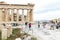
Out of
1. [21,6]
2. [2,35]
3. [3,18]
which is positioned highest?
[2,35]

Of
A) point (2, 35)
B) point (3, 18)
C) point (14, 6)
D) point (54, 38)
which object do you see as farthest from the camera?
point (3, 18)

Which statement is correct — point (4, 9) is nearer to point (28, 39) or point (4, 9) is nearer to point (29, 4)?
point (29, 4)

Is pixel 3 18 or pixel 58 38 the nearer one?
pixel 58 38

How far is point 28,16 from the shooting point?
3253 inches

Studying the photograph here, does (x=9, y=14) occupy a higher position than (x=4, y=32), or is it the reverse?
(x=4, y=32)

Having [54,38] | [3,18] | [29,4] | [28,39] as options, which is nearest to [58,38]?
[54,38]

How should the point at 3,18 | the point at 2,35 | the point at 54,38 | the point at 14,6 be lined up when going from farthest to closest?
the point at 3,18 < the point at 14,6 < the point at 2,35 < the point at 54,38

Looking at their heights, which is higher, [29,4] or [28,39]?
[28,39]

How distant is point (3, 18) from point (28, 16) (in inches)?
363

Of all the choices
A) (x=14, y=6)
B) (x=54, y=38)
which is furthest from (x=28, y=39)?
(x=14, y=6)

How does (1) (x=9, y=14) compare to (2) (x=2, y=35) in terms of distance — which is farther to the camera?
(1) (x=9, y=14)

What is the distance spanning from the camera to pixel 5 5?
7900 centimetres

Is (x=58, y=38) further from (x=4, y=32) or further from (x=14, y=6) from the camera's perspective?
(x=14, y=6)

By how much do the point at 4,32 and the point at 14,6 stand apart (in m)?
59.0
